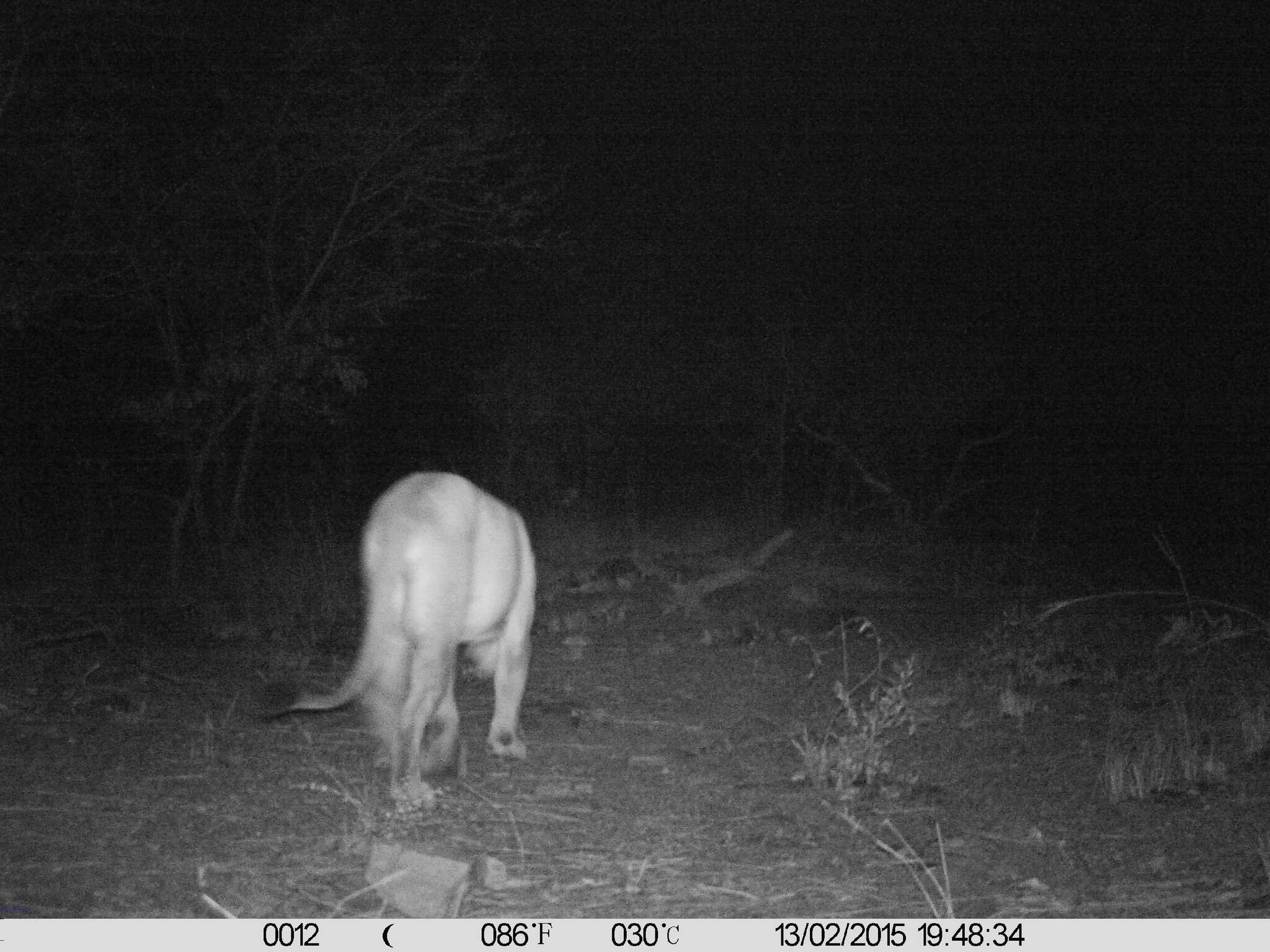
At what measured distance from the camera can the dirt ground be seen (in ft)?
16.5

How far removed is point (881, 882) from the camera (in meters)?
5.12

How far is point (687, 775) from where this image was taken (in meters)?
6.77

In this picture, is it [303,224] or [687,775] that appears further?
[303,224]

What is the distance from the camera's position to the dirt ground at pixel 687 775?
503cm

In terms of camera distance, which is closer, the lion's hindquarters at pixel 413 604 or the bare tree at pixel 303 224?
the lion's hindquarters at pixel 413 604
